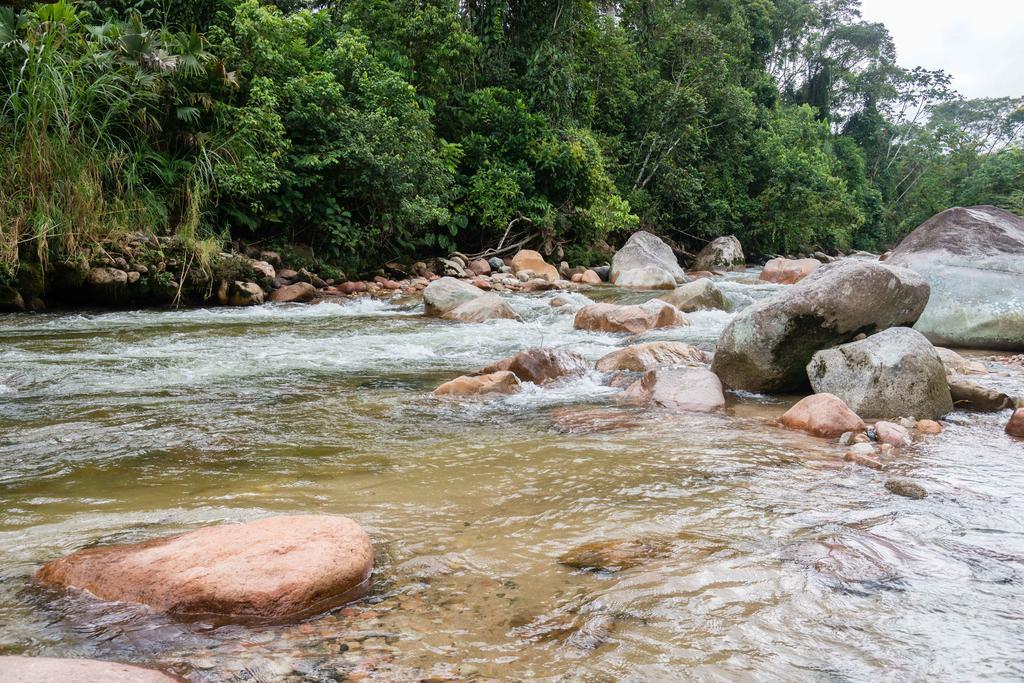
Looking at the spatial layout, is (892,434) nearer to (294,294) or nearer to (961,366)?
(961,366)

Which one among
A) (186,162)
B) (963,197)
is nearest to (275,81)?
(186,162)

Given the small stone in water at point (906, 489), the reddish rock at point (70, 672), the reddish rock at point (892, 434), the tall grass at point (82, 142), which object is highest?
the tall grass at point (82, 142)

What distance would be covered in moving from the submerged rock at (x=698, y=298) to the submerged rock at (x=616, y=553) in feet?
23.0

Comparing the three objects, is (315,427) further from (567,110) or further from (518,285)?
(567,110)

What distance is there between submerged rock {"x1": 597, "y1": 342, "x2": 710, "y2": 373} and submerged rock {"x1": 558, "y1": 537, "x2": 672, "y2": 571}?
129 inches

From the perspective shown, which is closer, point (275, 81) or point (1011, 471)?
point (1011, 471)

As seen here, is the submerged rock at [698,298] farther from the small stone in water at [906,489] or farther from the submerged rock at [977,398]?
the small stone in water at [906,489]

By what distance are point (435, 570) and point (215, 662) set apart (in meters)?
0.71

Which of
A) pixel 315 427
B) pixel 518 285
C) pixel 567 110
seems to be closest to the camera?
pixel 315 427

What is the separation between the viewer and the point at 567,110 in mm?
15617

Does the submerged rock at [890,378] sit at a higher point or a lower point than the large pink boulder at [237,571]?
higher

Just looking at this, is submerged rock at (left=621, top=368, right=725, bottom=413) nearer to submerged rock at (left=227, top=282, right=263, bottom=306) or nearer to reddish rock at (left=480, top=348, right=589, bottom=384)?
reddish rock at (left=480, top=348, right=589, bottom=384)

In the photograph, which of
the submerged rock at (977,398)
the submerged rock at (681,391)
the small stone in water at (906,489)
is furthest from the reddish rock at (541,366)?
the small stone in water at (906,489)

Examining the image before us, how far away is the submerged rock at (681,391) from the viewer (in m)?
4.54
